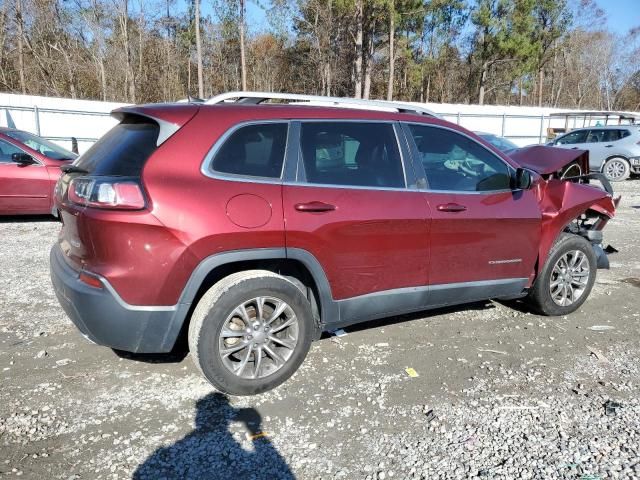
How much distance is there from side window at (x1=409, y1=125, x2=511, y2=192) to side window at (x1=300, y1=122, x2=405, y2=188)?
0.26 meters

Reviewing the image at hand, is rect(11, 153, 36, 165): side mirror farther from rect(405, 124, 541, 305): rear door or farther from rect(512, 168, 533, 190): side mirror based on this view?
rect(512, 168, 533, 190): side mirror

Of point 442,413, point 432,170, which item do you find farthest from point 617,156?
point 442,413

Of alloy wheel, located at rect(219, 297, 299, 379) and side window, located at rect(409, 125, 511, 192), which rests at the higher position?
side window, located at rect(409, 125, 511, 192)

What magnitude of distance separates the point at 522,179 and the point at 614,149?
13645 millimetres

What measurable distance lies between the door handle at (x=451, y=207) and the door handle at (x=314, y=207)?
88 cm

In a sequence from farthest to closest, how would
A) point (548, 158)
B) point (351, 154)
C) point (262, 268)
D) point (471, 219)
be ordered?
1. point (548, 158)
2. point (471, 219)
3. point (351, 154)
4. point (262, 268)

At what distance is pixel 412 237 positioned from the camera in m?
3.59

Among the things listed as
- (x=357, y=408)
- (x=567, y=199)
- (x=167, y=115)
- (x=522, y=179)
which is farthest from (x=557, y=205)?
(x=167, y=115)

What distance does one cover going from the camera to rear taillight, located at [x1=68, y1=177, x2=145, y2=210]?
2.84 meters

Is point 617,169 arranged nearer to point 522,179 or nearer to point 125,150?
point 522,179

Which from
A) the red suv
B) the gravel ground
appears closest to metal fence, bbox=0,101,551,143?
the red suv

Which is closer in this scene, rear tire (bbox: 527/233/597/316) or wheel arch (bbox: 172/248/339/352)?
wheel arch (bbox: 172/248/339/352)

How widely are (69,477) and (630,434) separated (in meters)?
2.91

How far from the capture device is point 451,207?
3.74m
